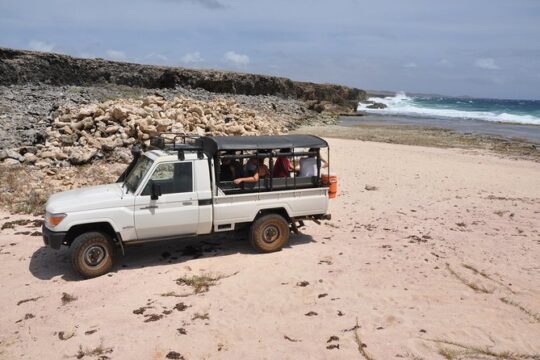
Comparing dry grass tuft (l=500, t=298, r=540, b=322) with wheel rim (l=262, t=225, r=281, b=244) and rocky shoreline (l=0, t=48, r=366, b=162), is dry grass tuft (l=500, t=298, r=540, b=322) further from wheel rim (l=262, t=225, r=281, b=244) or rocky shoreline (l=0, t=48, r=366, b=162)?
rocky shoreline (l=0, t=48, r=366, b=162)

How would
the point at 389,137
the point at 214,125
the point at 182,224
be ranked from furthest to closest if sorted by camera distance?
the point at 389,137 → the point at 214,125 → the point at 182,224

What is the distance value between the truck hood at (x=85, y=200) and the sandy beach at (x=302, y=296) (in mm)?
1326

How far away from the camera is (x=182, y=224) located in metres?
8.84

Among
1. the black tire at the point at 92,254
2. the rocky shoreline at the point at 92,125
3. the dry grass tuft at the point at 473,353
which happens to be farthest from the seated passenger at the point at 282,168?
the rocky shoreline at the point at 92,125

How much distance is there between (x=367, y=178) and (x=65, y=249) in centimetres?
1147

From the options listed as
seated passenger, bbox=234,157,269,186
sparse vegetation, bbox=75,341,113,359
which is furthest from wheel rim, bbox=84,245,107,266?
seated passenger, bbox=234,157,269,186

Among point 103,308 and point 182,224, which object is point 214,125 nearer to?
point 182,224

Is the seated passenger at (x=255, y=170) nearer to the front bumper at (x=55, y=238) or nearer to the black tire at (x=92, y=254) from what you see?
the black tire at (x=92, y=254)

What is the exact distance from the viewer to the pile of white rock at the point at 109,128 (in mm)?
16578

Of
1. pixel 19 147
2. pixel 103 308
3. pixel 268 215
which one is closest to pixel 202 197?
pixel 268 215

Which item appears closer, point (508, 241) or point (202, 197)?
point (202, 197)

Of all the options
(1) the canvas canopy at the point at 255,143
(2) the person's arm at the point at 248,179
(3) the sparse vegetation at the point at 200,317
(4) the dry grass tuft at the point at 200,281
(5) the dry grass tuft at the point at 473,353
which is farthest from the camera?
(2) the person's arm at the point at 248,179

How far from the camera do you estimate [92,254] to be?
27.6 ft

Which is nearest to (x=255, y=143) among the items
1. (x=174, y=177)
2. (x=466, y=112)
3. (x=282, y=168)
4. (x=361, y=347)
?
(x=282, y=168)
